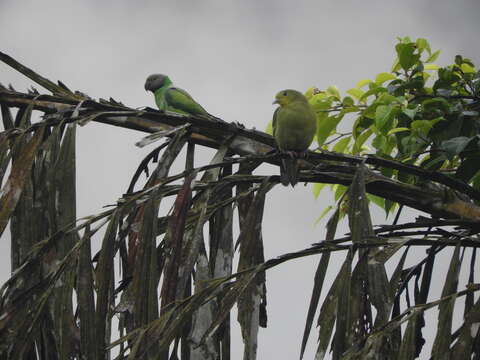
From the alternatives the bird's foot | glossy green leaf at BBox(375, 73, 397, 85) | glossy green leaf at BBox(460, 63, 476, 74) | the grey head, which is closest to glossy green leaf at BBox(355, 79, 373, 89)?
glossy green leaf at BBox(375, 73, 397, 85)

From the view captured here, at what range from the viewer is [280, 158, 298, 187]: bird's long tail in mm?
3170

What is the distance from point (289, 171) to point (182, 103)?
14.1 feet

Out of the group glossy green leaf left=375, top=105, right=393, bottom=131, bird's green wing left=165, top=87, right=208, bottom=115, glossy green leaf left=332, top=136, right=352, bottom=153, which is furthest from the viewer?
bird's green wing left=165, top=87, right=208, bottom=115

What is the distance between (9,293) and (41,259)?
172 mm

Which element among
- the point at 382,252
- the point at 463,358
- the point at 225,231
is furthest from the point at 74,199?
the point at 463,358

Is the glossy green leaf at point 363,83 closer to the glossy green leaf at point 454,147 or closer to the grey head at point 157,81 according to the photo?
the glossy green leaf at point 454,147

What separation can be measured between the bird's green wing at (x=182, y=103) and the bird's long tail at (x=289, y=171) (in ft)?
13.3

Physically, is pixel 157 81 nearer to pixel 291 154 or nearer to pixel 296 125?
pixel 296 125

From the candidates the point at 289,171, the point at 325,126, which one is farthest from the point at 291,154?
the point at 325,126

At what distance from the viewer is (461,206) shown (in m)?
3.40

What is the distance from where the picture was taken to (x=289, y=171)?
3.29 metres

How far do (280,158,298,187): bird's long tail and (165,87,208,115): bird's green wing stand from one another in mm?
4064

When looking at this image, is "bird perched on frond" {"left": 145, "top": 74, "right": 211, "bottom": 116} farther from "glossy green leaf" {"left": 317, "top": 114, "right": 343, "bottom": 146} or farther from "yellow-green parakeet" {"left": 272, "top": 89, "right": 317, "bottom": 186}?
"glossy green leaf" {"left": 317, "top": 114, "right": 343, "bottom": 146}

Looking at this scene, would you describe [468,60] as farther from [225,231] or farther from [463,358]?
[463,358]
